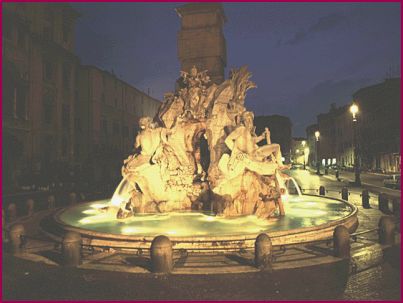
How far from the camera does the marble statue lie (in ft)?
36.4

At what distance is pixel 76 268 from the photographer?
277 inches

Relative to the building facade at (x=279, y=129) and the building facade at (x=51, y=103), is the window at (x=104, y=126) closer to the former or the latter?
the building facade at (x=51, y=103)

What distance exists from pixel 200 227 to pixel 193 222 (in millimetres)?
808

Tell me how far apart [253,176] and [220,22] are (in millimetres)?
7334

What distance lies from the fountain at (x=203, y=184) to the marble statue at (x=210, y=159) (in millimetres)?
33

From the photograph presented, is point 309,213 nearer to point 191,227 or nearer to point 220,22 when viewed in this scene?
point 191,227

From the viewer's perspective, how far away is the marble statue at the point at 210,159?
11094 mm

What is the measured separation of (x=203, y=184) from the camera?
12.8 meters

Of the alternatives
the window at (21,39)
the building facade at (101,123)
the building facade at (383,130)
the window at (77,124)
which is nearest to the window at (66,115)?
the window at (77,124)

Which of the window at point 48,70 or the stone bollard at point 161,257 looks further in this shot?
the window at point 48,70

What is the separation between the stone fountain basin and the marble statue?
714 millimetres

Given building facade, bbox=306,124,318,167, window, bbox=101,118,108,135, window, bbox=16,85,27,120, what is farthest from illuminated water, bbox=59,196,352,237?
building facade, bbox=306,124,318,167

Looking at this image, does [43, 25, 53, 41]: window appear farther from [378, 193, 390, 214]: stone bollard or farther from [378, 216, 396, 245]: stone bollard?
[378, 216, 396, 245]: stone bollard

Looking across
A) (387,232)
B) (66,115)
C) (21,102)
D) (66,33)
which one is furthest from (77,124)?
(387,232)
